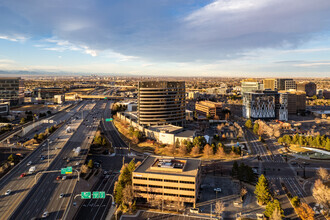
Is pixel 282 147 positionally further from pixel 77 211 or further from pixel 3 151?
pixel 3 151

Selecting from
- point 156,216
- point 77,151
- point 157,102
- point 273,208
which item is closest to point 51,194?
point 156,216

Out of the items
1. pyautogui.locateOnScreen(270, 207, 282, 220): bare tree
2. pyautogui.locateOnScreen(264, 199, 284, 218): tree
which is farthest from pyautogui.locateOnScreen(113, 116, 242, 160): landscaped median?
pyautogui.locateOnScreen(270, 207, 282, 220): bare tree

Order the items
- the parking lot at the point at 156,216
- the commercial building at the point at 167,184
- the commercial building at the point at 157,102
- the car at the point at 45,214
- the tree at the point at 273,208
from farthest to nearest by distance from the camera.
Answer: the commercial building at the point at 157,102 < the commercial building at the point at 167,184 < the parking lot at the point at 156,216 < the tree at the point at 273,208 < the car at the point at 45,214

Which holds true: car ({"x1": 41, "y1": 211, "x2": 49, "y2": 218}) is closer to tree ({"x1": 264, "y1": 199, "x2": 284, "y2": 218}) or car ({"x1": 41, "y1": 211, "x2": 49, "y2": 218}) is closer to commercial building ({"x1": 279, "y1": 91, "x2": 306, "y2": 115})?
tree ({"x1": 264, "y1": 199, "x2": 284, "y2": 218})

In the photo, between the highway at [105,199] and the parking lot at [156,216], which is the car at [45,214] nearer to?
the highway at [105,199]

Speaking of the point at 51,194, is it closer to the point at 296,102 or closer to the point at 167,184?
the point at 167,184

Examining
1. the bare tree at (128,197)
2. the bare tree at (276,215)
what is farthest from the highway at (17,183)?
the bare tree at (276,215)

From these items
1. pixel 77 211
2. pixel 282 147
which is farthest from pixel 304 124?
pixel 77 211
